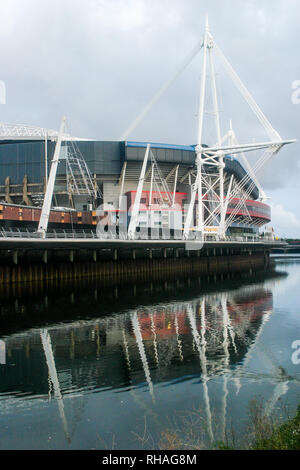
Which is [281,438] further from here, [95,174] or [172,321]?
[95,174]

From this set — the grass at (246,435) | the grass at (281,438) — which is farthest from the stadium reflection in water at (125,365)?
the grass at (281,438)

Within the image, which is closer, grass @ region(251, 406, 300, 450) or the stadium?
grass @ region(251, 406, 300, 450)

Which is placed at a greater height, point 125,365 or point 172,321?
point 125,365

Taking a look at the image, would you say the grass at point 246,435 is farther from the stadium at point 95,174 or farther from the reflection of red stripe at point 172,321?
the stadium at point 95,174

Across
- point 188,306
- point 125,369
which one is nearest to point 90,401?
point 125,369

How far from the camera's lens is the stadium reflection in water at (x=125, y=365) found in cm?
1370

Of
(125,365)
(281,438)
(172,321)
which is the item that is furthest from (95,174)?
(281,438)

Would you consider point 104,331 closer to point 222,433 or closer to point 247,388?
point 247,388

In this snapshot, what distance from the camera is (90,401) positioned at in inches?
596

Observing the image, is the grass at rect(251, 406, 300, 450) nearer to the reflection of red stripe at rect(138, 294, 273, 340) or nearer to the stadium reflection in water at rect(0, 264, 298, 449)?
the stadium reflection in water at rect(0, 264, 298, 449)

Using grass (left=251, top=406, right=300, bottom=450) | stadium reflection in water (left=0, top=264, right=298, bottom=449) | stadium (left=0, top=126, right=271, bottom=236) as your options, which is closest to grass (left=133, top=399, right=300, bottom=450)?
grass (left=251, top=406, right=300, bottom=450)

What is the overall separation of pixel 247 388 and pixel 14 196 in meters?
84.1

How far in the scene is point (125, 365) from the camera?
64.6 ft

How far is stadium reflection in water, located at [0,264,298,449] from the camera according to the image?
1370 centimetres
